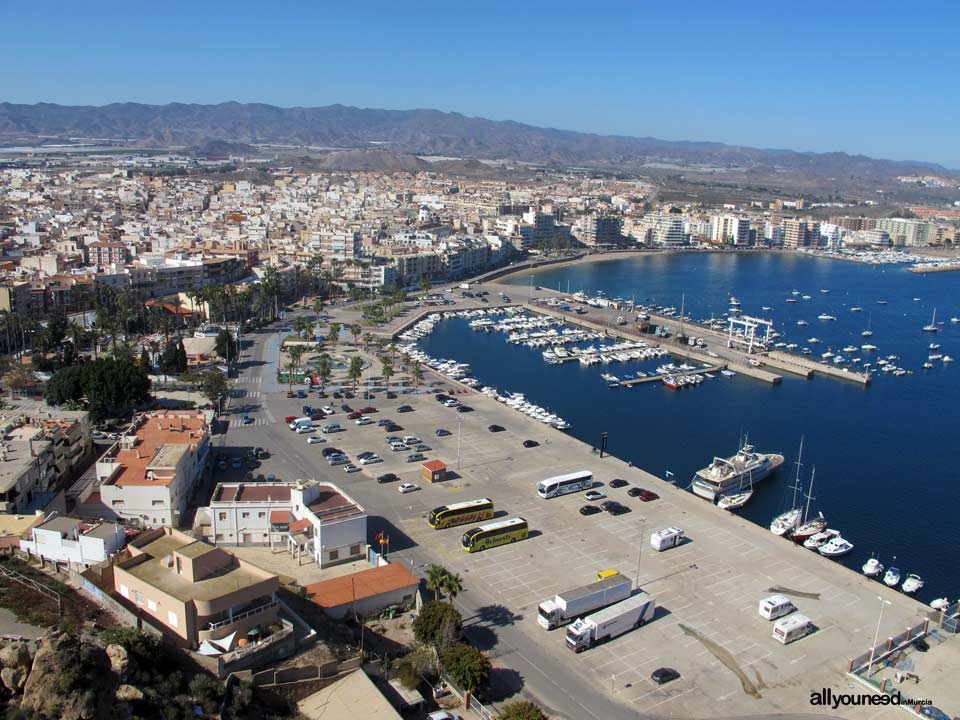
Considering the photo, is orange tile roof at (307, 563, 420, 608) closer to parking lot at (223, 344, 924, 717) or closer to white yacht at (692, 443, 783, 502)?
parking lot at (223, 344, 924, 717)

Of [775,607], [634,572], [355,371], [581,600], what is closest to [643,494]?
[634,572]

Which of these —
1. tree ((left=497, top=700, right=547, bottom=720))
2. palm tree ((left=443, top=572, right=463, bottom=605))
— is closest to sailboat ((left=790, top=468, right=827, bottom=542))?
palm tree ((left=443, top=572, right=463, bottom=605))

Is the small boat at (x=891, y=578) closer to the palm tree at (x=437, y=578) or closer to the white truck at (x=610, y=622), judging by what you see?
the white truck at (x=610, y=622)

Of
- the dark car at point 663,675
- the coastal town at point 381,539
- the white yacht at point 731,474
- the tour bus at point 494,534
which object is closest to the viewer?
the coastal town at point 381,539

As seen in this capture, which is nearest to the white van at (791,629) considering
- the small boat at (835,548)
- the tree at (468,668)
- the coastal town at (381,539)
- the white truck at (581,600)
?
the coastal town at (381,539)

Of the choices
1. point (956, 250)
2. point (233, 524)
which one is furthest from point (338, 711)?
point (956, 250)
